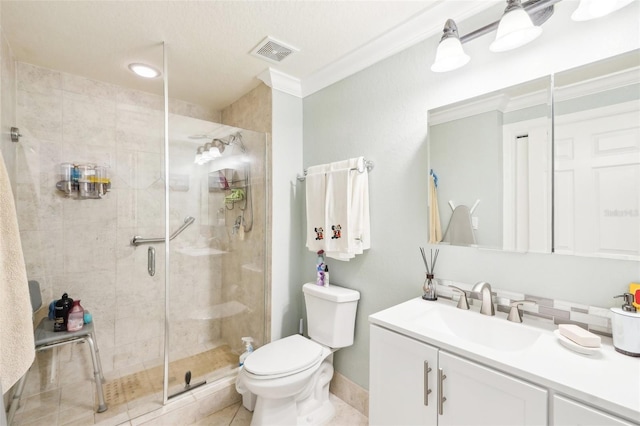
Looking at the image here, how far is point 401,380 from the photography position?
112 cm

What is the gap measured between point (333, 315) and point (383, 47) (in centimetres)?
164

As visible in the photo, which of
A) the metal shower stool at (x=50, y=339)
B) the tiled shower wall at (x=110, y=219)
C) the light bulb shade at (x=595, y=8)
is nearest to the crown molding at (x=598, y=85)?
the light bulb shade at (x=595, y=8)

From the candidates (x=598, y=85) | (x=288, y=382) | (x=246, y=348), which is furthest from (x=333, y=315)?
(x=598, y=85)

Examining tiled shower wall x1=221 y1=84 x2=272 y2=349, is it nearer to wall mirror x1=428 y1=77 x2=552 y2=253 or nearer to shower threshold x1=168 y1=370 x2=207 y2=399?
shower threshold x1=168 y1=370 x2=207 y2=399

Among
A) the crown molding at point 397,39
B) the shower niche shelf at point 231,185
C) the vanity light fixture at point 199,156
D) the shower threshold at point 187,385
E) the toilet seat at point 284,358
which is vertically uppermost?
the crown molding at point 397,39

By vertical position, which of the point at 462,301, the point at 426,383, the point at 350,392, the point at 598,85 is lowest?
the point at 350,392

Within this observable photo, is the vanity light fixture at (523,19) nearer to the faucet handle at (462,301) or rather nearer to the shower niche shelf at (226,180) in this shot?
the faucet handle at (462,301)

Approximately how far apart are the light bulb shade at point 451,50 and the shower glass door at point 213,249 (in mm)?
1317

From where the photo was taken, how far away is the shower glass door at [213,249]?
74.5 inches

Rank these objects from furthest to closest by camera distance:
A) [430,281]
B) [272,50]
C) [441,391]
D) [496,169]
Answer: [272,50] → [430,281] → [496,169] → [441,391]

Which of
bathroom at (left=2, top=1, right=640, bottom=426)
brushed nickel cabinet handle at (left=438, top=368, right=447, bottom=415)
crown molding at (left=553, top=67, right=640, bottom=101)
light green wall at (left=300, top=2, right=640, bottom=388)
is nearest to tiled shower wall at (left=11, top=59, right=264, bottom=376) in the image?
bathroom at (left=2, top=1, right=640, bottom=426)

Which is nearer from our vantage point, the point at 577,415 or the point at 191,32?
the point at 577,415

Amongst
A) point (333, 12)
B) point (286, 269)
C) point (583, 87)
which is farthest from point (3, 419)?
point (583, 87)

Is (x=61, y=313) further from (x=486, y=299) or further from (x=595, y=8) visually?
(x=595, y=8)
